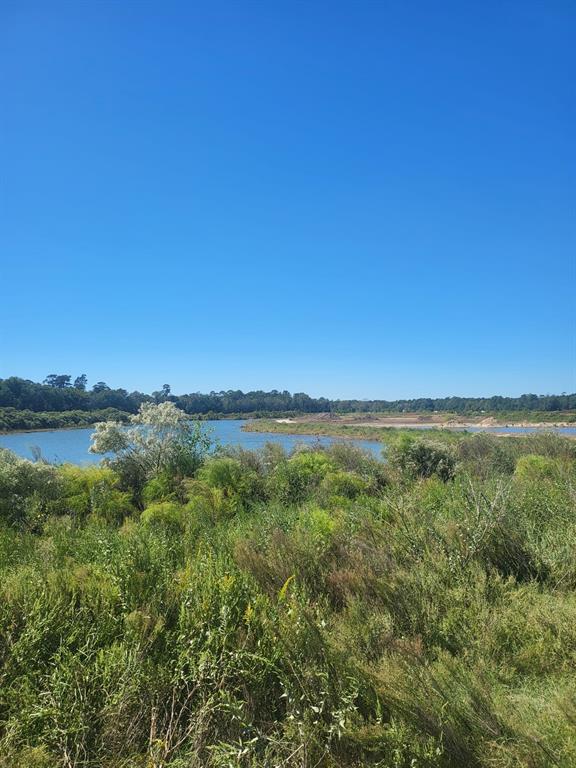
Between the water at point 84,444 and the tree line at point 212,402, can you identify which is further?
the tree line at point 212,402

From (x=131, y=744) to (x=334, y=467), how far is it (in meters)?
7.85

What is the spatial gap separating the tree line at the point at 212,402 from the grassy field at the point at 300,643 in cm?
821

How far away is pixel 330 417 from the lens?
198 feet

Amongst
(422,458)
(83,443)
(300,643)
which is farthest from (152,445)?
(83,443)

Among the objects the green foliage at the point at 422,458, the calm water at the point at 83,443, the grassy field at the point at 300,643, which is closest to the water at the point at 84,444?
the calm water at the point at 83,443

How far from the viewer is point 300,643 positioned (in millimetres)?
3361

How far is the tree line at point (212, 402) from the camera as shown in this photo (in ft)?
103

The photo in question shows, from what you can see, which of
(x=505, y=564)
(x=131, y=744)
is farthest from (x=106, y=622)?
(x=505, y=564)

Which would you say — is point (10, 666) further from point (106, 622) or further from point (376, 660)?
point (376, 660)

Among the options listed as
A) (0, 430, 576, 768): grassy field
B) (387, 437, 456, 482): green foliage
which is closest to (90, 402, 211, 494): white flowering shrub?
(0, 430, 576, 768): grassy field

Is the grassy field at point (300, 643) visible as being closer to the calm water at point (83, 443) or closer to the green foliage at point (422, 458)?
the calm water at point (83, 443)

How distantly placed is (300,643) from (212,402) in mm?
41336

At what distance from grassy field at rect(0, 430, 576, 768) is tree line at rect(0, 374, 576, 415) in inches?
323

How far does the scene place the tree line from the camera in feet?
103
